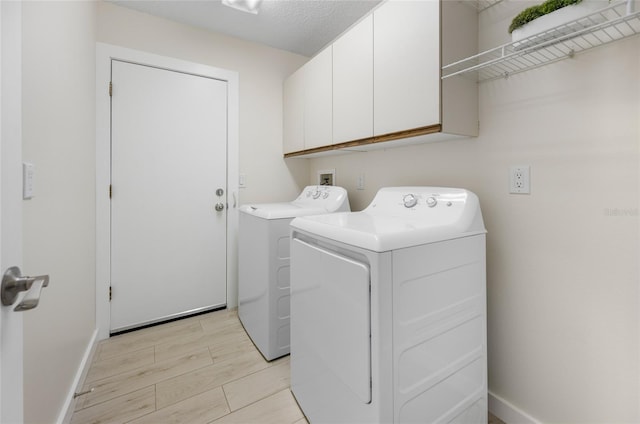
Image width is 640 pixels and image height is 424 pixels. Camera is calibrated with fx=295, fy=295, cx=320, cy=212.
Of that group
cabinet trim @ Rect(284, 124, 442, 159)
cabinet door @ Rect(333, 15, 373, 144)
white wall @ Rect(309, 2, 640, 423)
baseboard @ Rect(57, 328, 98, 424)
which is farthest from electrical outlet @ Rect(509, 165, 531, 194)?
baseboard @ Rect(57, 328, 98, 424)

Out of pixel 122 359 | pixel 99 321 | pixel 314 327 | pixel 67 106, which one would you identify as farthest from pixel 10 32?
pixel 99 321

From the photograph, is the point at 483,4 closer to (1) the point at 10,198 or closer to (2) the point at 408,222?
(2) the point at 408,222

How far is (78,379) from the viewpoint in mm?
1525

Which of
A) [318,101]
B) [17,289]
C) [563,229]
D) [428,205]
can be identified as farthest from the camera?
[318,101]

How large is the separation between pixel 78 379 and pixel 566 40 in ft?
8.58

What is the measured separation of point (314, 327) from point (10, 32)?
125cm

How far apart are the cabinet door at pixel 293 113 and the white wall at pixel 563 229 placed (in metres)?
1.29

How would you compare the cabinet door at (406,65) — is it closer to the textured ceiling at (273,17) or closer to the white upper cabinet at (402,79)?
the white upper cabinet at (402,79)

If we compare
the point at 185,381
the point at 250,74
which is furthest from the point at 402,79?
the point at 185,381

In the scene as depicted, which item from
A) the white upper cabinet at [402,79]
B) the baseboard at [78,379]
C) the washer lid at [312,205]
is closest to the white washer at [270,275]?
the washer lid at [312,205]

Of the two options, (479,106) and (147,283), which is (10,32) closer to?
(479,106)

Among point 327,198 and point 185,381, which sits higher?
point 327,198

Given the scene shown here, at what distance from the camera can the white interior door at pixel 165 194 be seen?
83.3 inches

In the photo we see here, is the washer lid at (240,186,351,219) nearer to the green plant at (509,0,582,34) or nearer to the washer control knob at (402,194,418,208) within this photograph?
the washer control knob at (402,194,418,208)
